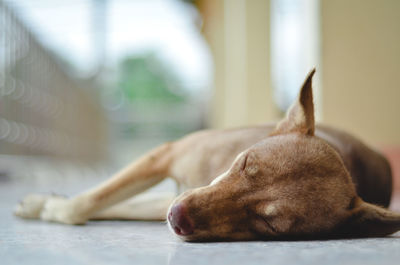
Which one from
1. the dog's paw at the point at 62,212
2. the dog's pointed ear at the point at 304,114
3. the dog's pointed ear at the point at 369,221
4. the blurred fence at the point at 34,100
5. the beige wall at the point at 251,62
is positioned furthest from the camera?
the beige wall at the point at 251,62

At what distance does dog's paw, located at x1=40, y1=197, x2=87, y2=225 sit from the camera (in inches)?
113

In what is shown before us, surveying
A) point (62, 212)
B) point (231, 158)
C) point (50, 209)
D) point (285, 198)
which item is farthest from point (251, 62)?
point (285, 198)

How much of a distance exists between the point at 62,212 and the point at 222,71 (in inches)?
560

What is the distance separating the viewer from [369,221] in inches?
90.2

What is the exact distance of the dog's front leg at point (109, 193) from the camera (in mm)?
2896

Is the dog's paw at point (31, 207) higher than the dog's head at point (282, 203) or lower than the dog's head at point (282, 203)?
lower

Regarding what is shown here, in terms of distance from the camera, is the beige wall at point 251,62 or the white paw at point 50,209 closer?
the white paw at point 50,209

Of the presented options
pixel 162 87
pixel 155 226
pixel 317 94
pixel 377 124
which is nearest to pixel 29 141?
pixel 317 94

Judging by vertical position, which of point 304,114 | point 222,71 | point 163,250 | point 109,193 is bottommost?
point 222,71

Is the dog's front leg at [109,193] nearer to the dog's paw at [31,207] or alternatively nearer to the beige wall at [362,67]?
the dog's paw at [31,207]

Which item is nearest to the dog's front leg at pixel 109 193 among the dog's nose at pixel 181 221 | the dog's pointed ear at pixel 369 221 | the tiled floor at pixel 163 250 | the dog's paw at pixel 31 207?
the dog's paw at pixel 31 207

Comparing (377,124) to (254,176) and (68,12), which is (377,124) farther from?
(68,12)

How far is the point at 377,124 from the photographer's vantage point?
6.67 m

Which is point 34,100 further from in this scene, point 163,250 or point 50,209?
point 163,250
